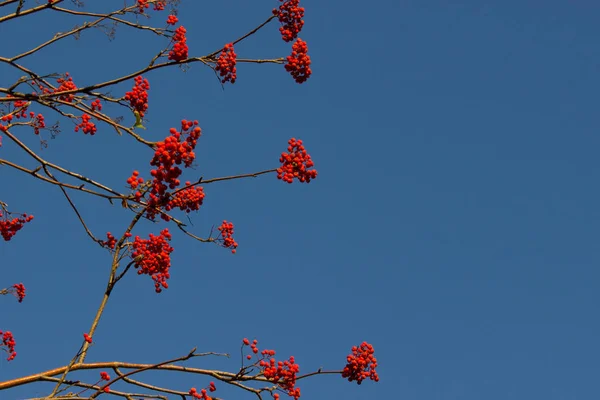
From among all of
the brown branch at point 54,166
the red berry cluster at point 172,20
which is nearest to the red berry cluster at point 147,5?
the red berry cluster at point 172,20

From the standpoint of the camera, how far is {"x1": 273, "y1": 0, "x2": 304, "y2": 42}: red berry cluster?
895 centimetres

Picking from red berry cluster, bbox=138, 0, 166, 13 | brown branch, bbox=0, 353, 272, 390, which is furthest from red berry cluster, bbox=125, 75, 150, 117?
brown branch, bbox=0, 353, 272, 390

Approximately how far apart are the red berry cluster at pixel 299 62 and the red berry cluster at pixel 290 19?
261 mm

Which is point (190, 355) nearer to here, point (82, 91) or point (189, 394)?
point (189, 394)

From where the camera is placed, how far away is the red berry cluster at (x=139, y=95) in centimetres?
729

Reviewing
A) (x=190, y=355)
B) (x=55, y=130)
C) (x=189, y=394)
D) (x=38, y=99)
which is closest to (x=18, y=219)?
(x=55, y=130)

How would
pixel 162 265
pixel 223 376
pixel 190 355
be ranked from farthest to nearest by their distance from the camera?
1. pixel 162 265
2. pixel 223 376
3. pixel 190 355

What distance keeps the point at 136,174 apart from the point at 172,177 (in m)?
0.49

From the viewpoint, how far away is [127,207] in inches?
255

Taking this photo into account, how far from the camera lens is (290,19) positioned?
8992 millimetres

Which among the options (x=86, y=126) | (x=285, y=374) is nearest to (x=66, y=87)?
(x=86, y=126)

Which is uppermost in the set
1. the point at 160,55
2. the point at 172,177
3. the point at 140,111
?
the point at 160,55

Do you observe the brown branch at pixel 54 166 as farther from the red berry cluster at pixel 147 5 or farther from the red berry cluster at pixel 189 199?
the red berry cluster at pixel 147 5

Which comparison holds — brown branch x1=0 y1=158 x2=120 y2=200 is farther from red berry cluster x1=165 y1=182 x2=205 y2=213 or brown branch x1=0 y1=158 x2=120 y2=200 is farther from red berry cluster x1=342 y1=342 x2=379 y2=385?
red berry cluster x1=342 y1=342 x2=379 y2=385
